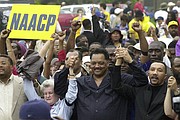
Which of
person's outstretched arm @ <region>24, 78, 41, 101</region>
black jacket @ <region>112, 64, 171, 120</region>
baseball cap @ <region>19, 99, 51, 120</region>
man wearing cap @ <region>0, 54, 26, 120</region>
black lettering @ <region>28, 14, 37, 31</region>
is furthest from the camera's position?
black lettering @ <region>28, 14, 37, 31</region>

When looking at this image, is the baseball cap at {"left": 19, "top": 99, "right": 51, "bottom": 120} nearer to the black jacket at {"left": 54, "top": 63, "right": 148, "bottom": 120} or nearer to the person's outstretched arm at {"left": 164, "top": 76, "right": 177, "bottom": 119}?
the person's outstretched arm at {"left": 164, "top": 76, "right": 177, "bottom": 119}

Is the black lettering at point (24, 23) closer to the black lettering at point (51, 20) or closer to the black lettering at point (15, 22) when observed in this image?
the black lettering at point (15, 22)

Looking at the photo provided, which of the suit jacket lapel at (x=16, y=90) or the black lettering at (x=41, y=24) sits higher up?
the black lettering at (x=41, y=24)

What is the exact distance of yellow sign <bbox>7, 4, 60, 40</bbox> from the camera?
11.4m

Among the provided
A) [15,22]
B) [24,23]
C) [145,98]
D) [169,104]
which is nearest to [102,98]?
[145,98]

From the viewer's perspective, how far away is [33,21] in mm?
11680

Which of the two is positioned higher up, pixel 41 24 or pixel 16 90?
pixel 41 24

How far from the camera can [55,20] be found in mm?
11500

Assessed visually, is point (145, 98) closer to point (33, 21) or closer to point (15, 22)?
point (33, 21)

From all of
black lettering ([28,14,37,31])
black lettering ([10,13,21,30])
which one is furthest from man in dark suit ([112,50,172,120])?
black lettering ([10,13,21,30])

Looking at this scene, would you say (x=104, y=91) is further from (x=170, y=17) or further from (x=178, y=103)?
(x=170, y=17)

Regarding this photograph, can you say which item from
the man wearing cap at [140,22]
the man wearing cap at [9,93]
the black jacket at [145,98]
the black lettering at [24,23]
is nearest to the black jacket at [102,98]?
the black jacket at [145,98]

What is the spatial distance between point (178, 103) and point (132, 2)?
25.9 metres

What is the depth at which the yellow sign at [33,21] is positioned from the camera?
11414 millimetres
